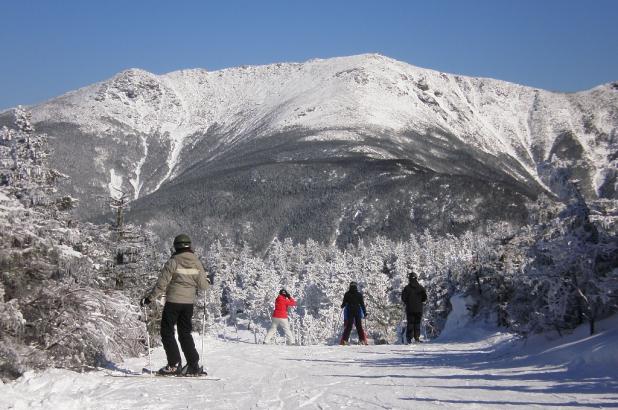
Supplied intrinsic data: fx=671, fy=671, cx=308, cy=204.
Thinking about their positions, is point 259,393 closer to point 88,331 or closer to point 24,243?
point 88,331

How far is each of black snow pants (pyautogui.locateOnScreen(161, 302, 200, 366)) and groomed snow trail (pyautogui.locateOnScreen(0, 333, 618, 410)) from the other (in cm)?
51

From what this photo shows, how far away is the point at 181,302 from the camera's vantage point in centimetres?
890

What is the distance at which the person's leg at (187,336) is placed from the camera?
8.83m

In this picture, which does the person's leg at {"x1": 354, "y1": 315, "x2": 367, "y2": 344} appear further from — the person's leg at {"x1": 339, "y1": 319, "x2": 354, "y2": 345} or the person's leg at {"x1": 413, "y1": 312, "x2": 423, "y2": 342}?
the person's leg at {"x1": 413, "y1": 312, "x2": 423, "y2": 342}

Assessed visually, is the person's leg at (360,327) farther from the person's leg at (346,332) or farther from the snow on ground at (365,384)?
the snow on ground at (365,384)

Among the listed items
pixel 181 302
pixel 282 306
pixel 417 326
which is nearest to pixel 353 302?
pixel 417 326

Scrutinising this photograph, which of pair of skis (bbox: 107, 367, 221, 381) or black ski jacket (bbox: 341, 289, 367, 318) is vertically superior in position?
black ski jacket (bbox: 341, 289, 367, 318)

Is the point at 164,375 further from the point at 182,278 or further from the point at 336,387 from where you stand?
the point at 336,387

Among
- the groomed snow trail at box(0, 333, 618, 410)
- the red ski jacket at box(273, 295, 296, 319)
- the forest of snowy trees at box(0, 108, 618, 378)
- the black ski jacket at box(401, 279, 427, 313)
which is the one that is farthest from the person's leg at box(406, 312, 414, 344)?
the groomed snow trail at box(0, 333, 618, 410)

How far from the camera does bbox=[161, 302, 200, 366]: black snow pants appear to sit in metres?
8.84

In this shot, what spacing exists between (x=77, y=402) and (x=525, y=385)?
488 centimetres

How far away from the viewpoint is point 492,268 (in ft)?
75.9

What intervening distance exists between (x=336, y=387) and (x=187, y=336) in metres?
2.22

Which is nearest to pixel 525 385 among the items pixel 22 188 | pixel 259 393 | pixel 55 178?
pixel 259 393
